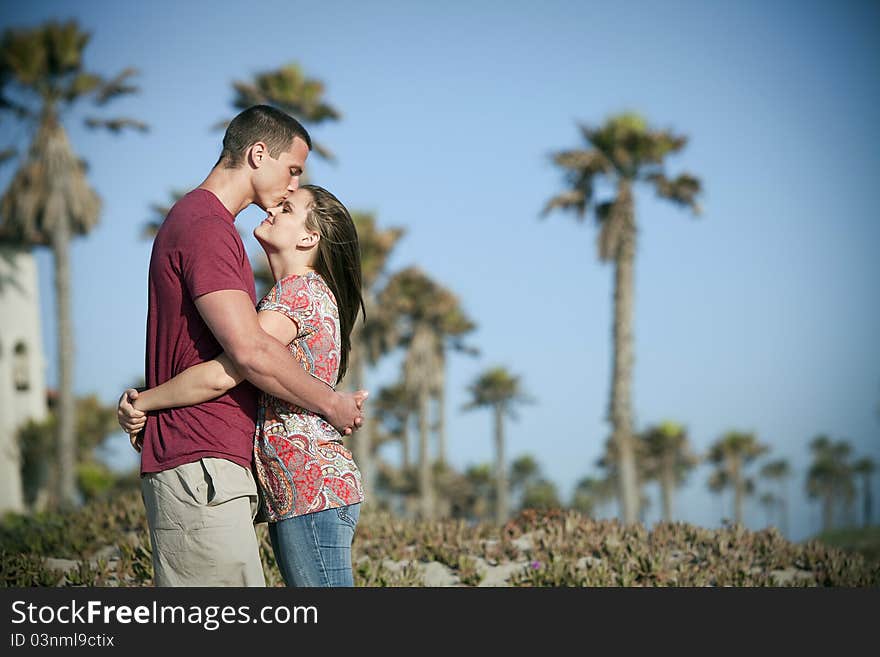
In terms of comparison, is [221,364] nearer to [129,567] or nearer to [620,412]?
[129,567]

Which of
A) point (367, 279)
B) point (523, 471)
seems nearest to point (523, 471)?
point (523, 471)

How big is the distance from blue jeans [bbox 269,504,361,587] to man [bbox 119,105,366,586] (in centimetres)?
12

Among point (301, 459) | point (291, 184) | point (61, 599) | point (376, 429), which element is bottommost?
point (61, 599)

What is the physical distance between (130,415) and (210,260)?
64 cm

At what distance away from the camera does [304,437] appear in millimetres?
3393

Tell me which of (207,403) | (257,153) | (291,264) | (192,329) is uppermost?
(257,153)

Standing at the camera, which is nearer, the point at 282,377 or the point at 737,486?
the point at 282,377

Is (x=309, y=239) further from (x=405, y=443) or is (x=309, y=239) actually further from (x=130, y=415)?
(x=405, y=443)

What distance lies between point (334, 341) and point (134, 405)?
747 millimetres

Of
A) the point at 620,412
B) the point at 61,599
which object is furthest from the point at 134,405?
the point at 620,412

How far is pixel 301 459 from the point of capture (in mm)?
3373

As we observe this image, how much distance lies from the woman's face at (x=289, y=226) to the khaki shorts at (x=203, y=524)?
0.86 meters

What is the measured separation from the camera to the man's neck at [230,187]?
3.57 m

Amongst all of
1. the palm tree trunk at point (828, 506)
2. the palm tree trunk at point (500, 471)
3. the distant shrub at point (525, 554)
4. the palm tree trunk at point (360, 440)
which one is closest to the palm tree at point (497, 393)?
the palm tree trunk at point (500, 471)
